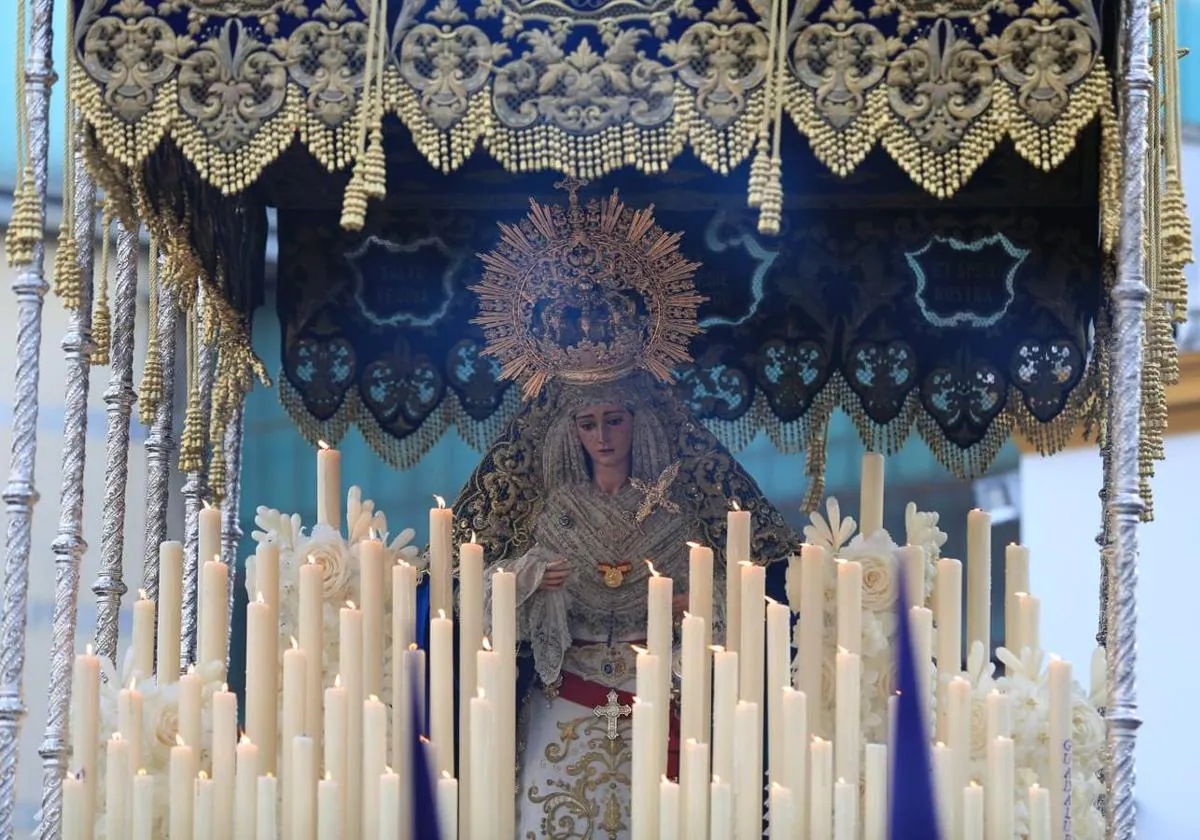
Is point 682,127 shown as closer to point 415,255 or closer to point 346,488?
point 415,255

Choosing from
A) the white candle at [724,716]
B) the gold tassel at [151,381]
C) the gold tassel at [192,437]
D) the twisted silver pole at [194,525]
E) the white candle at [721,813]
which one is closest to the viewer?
the white candle at [721,813]

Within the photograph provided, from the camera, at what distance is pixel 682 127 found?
14.8 ft

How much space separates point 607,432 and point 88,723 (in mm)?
1488

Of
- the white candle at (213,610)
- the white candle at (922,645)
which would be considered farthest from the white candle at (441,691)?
the white candle at (922,645)

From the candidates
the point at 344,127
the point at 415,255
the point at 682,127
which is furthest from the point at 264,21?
the point at 415,255

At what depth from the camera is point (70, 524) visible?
483 cm

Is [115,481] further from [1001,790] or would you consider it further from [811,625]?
[1001,790]

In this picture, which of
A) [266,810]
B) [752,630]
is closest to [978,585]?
[752,630]

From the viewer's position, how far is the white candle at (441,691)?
14.5 ft

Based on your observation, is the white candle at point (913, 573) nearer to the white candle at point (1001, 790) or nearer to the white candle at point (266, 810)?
the white candle at point (1001, 790)

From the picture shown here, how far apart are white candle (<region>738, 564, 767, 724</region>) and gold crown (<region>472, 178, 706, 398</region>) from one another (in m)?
1.00

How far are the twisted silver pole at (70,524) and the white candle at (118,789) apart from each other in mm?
316

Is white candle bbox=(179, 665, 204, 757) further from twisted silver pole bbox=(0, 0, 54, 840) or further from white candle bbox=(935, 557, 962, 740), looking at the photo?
white candle bbox=(935, 557, 962, 740)

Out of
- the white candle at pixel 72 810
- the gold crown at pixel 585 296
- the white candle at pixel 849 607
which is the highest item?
the gold crown at pixel 585 296
